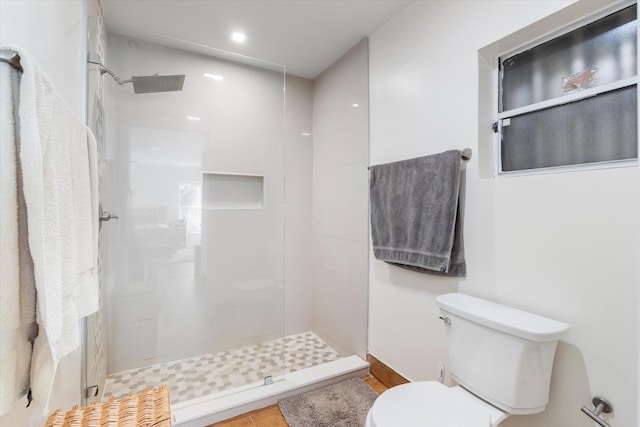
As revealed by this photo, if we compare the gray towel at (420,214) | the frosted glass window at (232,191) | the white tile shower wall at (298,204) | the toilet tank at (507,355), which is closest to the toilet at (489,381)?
the toilet tank at (507,355)

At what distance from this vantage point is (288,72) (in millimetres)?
2758

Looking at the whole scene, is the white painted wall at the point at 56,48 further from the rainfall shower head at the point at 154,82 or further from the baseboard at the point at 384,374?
the baseboard at the point at 384,374

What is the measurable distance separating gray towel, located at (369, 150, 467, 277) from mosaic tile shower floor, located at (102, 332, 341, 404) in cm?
106

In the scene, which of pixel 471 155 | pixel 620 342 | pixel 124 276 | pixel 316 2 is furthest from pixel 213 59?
pixel 620 342

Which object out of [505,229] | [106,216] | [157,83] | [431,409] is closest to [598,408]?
[431,409]

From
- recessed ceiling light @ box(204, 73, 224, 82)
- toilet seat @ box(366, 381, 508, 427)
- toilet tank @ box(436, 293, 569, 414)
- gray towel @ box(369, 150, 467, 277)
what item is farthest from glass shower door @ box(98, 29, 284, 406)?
toilet tank @ box(436, 293, 569, 414)

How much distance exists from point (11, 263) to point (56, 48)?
0.96 meters

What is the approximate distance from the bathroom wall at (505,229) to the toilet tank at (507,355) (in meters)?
0.12

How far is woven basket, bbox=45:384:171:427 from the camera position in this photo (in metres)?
0.94

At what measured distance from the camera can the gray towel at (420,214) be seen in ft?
4.95

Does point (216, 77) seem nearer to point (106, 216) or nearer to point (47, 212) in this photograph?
point (106, 216)

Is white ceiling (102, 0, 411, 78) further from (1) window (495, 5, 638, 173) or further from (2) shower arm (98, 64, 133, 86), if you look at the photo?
(1) window (495, 5, 638, 173)

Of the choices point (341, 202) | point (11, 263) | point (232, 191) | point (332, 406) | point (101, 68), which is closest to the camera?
point (11, 263)

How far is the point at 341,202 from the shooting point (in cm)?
250
